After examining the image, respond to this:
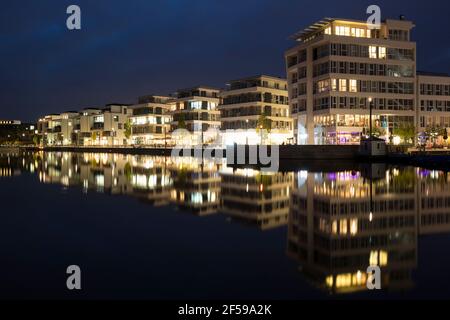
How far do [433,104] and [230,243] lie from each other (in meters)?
82.7

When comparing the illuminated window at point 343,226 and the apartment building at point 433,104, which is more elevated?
the apartment building at point 433,104

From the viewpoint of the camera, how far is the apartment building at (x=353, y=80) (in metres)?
77.0

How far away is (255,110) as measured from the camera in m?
107

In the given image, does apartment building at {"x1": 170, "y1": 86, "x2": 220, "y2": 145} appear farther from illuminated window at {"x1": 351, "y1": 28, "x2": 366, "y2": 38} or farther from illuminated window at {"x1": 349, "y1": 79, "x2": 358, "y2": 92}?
illuminated window at {"x1": 349, "y1": 79, "x2": 358, "y2": 92}

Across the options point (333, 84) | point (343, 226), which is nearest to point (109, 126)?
point (333, 84)

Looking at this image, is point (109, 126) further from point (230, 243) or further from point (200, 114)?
point (230, 243)

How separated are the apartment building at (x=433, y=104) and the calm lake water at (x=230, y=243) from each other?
200 ft

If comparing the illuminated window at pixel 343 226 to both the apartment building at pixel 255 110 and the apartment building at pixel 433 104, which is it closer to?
the apartment building at pixel 433 104

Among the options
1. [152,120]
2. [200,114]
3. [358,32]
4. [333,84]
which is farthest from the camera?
[152,120]

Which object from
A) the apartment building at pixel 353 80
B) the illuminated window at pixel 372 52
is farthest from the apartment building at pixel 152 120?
the illuminated window at pixel 372 52

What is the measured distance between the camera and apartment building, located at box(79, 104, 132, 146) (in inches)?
6668
